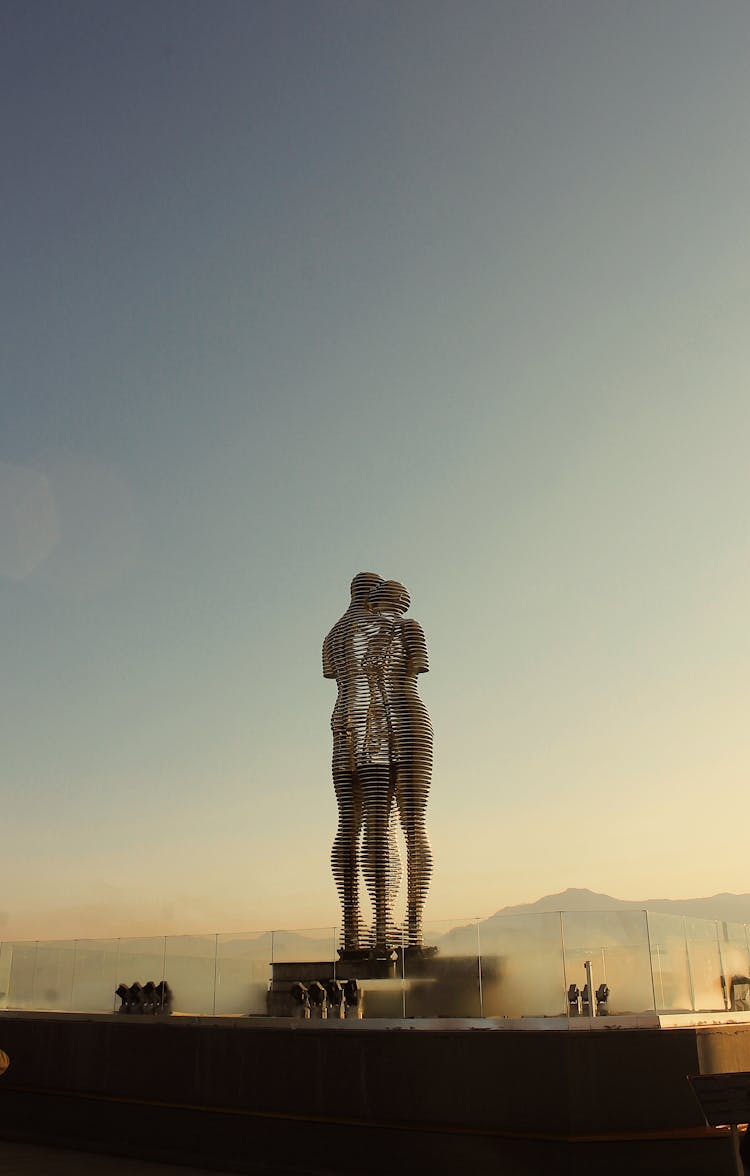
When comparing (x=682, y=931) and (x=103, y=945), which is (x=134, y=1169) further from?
(x=682, y=931)

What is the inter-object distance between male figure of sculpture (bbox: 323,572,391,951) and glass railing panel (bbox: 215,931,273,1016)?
186 centimetres

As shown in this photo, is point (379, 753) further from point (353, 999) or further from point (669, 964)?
point (669, 964)

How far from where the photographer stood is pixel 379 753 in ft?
63.8

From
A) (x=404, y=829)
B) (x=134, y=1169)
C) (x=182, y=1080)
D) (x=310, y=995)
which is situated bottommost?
(x=134, y=1169)

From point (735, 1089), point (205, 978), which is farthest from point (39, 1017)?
point (735, 1089)

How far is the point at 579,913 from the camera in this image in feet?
44.5

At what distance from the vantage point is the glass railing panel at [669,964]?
13.5m

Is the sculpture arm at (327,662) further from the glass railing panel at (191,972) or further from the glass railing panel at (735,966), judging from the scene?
the glass railing panel at (735,966)

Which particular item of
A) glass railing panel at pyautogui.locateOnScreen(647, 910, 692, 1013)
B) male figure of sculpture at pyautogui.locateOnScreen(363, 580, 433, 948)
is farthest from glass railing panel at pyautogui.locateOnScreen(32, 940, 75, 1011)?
glass railing panel at pyautogui.locateOnScreen(647, 910, 692, 1013)

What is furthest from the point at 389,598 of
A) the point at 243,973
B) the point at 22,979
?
the point at 22,979

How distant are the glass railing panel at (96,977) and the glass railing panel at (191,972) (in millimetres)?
1382

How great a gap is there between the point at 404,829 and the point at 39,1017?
25.3ft

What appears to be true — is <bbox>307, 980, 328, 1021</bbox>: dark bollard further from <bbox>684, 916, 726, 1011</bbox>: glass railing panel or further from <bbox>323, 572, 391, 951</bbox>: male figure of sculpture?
<bbox>684, 916, 726, 1011</bbox>: glass railing panel

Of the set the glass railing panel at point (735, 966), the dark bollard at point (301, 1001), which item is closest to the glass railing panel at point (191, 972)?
the dark bollard at point (301, 1001)
